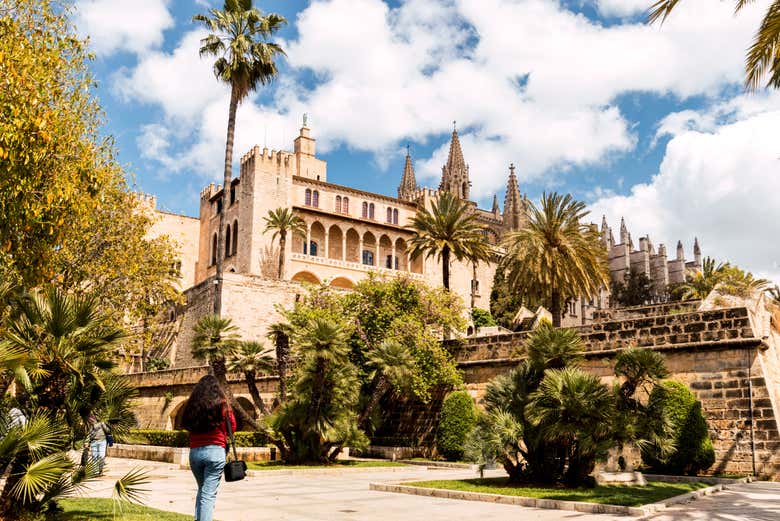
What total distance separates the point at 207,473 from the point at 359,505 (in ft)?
14.1

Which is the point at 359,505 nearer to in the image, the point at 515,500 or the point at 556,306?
the point at 515,500

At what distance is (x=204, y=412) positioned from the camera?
259 inches

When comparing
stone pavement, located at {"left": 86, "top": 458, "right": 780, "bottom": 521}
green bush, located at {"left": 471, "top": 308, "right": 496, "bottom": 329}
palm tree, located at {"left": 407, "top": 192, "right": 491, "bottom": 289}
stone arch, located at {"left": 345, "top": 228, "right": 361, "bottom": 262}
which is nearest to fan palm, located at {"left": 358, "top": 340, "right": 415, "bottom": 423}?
stone pavement, located at {"left": 86, "top": 458, "right": 780, "bottom": 521}

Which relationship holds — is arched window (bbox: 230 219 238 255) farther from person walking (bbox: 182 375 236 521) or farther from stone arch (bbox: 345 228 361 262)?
person walking (bbox: 182 375 236 521)

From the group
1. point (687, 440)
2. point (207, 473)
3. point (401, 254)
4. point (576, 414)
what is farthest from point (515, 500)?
point (401, 254)

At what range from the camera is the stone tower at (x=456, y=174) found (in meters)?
101

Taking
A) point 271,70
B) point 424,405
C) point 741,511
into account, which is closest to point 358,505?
point 741,511

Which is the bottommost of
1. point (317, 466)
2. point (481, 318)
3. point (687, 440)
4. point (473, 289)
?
point (317, 466)

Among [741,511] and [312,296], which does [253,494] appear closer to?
[741,511]

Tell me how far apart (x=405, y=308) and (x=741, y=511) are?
50.0 ft

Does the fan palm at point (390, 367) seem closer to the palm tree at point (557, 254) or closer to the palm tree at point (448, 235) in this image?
the palm tree at point (557, 254)

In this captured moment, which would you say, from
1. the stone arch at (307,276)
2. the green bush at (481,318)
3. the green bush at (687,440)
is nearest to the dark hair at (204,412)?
the green bush at (687,440)

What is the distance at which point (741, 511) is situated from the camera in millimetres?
9297

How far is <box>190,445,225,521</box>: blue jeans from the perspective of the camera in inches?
257
